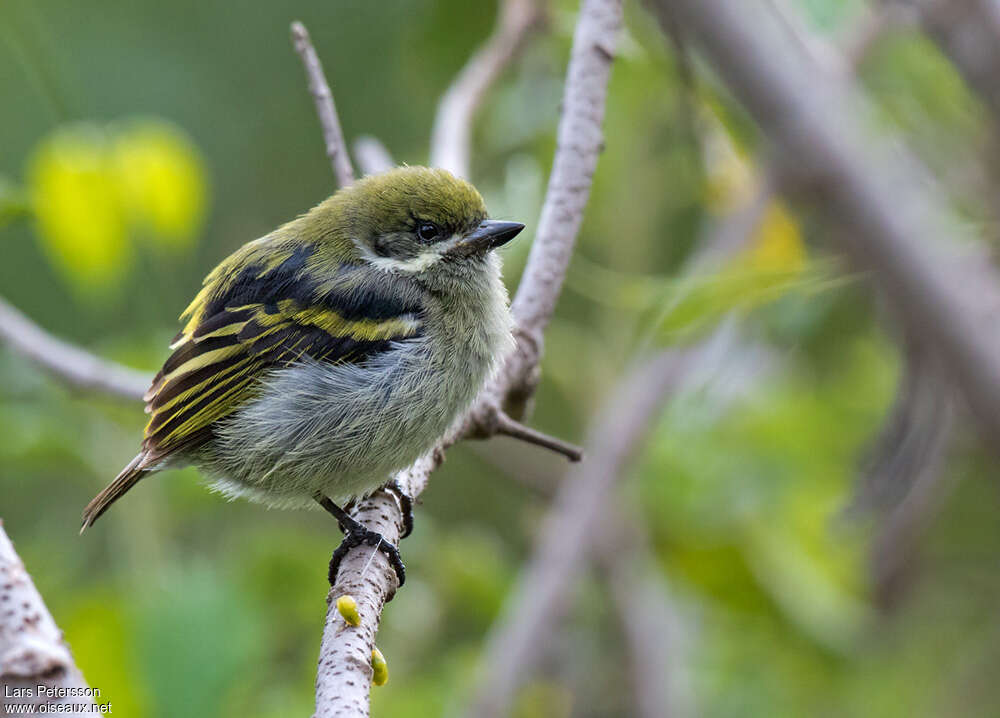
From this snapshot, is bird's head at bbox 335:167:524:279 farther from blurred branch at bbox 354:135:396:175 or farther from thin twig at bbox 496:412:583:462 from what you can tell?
thin twig at bbox 496:412:583:462

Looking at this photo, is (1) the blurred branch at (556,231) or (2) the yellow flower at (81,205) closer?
(1) the blurred branch at (556,231)

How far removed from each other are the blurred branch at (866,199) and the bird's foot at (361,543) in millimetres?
1582

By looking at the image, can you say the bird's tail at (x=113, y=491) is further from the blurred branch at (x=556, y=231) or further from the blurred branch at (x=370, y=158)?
the blurred branch at (x=370, y=158)

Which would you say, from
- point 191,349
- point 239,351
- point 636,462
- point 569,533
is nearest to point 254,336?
Answer: point 239,351

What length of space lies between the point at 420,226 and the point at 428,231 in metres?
0.03

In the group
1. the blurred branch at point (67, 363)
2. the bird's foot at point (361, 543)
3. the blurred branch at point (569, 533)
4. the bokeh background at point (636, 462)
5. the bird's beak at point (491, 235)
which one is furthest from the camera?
the blurred branch at point (569, 533)

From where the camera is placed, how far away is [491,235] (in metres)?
3.34

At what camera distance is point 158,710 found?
2852mm

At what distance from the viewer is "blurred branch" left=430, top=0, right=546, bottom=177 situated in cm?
336

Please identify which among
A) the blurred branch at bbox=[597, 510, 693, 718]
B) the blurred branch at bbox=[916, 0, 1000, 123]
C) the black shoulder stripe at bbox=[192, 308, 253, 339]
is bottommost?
the blurred branch at bbox=[597, 510, 693, 718]

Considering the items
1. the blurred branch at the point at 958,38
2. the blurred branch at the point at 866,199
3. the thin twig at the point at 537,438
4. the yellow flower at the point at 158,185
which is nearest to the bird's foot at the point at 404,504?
the thin twig at the point at 537,438

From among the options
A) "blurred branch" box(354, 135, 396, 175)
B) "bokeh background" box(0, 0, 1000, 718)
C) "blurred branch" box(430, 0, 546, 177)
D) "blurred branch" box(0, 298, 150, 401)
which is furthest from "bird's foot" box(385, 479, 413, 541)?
"blurred branch" box(354, 135, 396, 175)

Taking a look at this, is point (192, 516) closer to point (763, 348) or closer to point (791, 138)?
point (763, 348)

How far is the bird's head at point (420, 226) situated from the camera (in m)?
3.35
